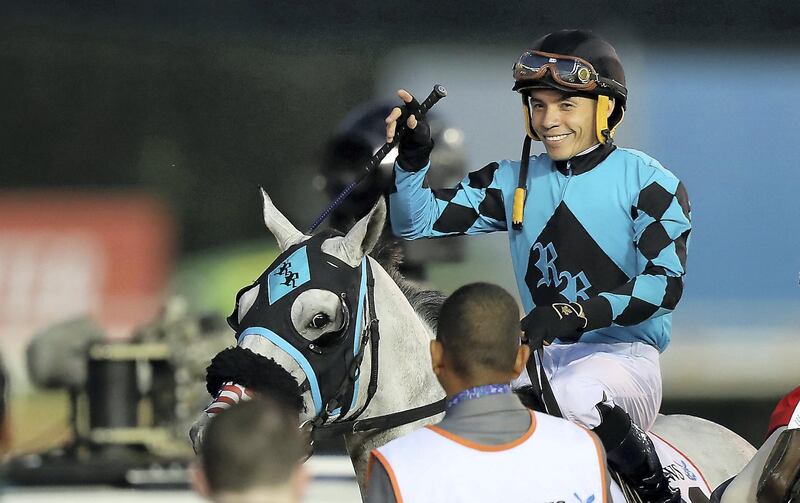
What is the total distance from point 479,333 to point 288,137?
643cm

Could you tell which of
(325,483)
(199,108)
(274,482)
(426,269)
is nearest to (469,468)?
(274,482)

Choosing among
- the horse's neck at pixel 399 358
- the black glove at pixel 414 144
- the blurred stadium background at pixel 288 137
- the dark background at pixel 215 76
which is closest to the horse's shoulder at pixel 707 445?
the horse's neck at pixel 399 358

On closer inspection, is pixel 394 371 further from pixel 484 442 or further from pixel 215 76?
pixel 215 76

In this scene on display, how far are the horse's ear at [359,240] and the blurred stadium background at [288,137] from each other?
4816 millimetres

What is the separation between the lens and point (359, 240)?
2.93m

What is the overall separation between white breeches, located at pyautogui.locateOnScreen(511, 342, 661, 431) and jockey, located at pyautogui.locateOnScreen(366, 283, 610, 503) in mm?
611

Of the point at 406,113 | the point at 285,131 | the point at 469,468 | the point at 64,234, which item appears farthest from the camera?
the point at 285,131

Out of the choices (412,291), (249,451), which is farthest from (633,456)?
(249,451)

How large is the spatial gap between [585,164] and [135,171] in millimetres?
5455

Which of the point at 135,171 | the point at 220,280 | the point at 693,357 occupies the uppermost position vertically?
the point at 135,171

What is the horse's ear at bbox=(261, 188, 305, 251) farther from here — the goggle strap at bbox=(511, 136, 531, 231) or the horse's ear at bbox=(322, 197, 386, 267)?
the goggle strap at bbox=(511, 136, 531, 231)

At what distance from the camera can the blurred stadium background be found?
26.3 ft

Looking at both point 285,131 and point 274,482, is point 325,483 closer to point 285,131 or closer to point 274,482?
point 285,131

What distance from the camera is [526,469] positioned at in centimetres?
215
